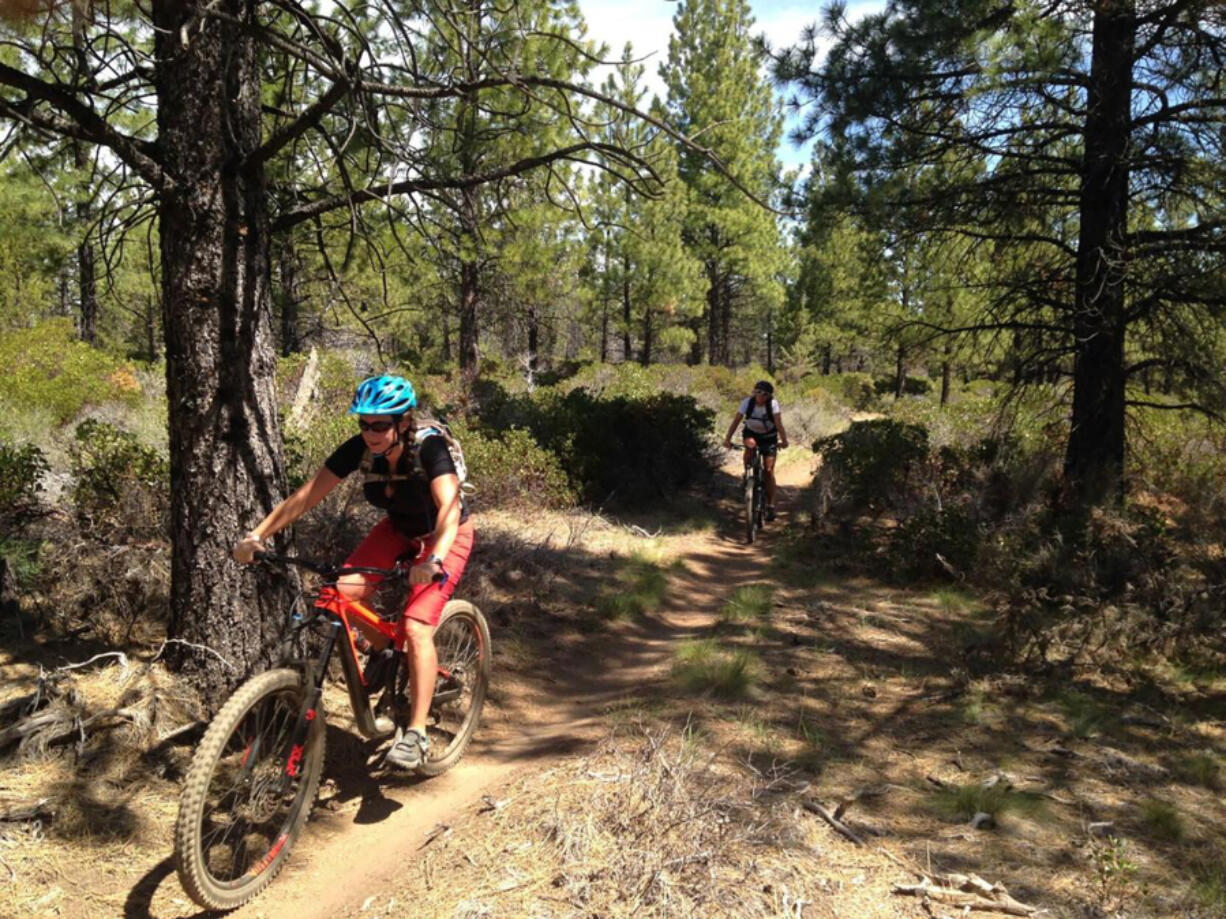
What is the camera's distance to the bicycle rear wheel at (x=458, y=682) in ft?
14.4

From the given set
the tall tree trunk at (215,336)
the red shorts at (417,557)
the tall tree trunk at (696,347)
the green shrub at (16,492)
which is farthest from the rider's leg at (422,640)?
the tall tree trunk at (696,347)

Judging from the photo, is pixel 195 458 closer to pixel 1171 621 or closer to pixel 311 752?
pixel 311 752

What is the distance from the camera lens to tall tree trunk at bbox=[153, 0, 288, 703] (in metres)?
3.91

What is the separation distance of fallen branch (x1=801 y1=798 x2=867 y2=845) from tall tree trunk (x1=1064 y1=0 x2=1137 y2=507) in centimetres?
491

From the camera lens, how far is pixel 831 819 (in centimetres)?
346

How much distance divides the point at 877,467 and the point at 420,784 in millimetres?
6823

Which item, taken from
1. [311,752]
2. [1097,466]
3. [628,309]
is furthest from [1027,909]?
[628,309]

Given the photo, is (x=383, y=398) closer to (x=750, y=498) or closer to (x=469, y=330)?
(x=750, y=498)

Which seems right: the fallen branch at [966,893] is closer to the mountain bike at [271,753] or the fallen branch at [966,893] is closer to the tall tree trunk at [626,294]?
the mountain bike at [271,753]

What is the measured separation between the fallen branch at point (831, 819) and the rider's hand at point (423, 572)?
2.01 m

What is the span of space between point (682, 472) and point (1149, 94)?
23.7ft

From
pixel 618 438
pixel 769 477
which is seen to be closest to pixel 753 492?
pixel 769 477

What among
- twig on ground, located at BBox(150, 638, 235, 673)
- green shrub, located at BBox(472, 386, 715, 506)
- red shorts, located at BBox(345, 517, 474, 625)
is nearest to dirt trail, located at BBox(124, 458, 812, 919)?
twig on ground, located at BBox(150, 638, 235, 673)

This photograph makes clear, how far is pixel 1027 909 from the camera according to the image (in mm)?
2889
